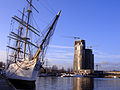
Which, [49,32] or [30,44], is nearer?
[49,32]

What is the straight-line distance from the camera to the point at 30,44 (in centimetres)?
4334

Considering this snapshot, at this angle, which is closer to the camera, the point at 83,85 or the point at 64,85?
the point at 83,85

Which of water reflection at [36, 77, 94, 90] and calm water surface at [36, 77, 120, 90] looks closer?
water reflection at [36, 77, 94, 90]

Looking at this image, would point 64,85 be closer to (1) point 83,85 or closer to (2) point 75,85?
(2) point 75,85

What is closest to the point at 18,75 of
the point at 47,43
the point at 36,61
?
the point at 36,61

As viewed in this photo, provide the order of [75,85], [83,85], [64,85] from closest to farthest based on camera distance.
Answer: [83,85]
[75,85]
[64,85]

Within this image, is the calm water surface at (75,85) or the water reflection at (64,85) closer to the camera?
the water reflection at (64,85)

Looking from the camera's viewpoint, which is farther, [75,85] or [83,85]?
[75,85]

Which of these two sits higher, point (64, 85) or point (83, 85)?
point (83, 85)

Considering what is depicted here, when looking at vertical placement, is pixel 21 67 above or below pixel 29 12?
below

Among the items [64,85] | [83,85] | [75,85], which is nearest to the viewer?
[83,85]

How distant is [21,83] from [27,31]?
601 inches

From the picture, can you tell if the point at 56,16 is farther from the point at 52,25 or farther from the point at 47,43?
the point at 47,43

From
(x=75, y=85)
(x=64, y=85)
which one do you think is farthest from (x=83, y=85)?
(x=64, y=85)
